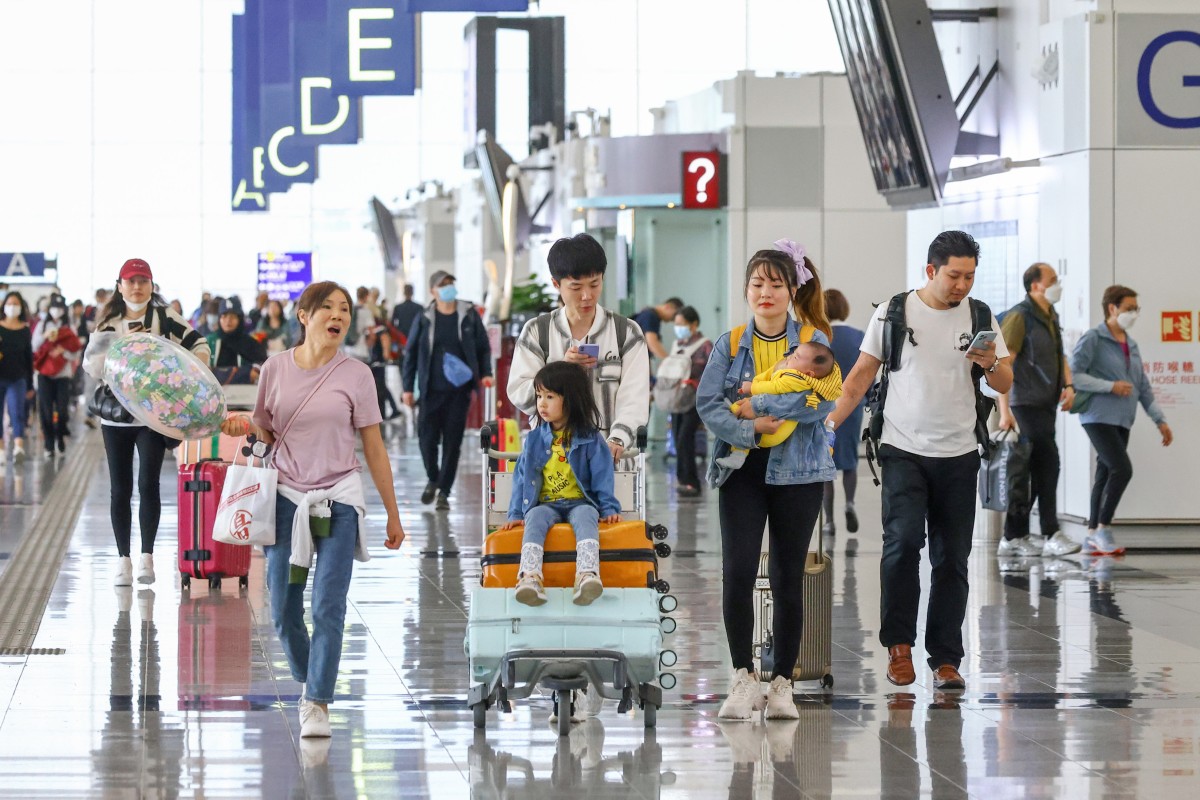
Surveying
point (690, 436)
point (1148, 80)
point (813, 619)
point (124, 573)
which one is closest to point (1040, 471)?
point (1148, 80)

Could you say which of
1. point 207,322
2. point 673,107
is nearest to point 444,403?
point 673,107

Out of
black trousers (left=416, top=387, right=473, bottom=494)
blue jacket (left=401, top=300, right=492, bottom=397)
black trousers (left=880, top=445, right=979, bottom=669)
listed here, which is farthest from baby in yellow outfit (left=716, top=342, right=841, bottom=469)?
black trousers (left=416, top=387, right=473, bottom=494)

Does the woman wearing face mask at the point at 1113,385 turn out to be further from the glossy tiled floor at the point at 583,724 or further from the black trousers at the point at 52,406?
Answer: the black trousers at the point at 52,406

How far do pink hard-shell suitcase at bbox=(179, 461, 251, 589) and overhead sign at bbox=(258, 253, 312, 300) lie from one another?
92.9ft

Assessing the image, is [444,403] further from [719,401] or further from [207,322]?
[207,322]

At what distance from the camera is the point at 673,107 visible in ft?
85.5

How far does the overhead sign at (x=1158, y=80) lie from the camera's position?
13102 mm

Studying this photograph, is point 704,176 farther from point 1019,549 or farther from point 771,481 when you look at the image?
point 771,481

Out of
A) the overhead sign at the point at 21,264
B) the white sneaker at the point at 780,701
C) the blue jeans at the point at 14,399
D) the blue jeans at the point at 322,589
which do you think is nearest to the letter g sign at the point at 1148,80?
the white sneaker at the point at 780,701

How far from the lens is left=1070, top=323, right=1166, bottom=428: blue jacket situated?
40.5 ft

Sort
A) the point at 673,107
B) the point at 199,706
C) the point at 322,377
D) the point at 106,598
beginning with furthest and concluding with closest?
the point at 673,107
the point at 106,598
the point at 199,706
the point at 322,377

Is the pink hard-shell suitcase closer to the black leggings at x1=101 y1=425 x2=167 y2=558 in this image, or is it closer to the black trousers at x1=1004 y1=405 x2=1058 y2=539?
the black leggings at x1=101 y1=425 x2=167 y2=558

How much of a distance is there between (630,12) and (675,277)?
2280 cm

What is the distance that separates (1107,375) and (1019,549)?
124cm
